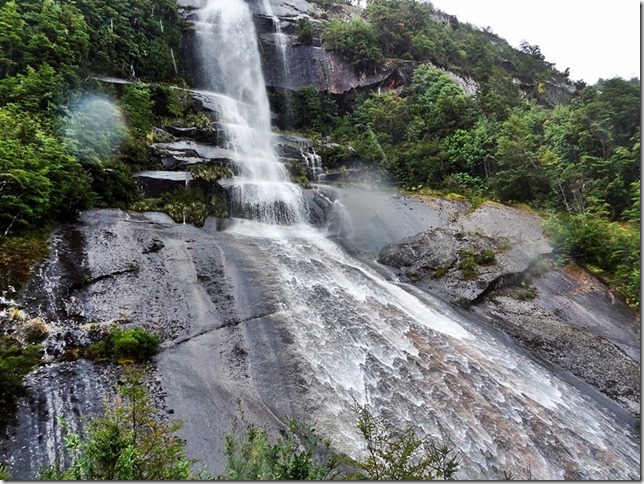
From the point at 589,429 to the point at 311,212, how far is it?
12.0 metres

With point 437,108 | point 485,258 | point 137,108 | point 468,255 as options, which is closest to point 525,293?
point 485,258

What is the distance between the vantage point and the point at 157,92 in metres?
19.2

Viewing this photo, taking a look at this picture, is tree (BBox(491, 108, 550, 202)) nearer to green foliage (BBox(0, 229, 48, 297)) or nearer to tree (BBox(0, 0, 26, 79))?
green foliage (BBox(0, 229, 48, 297))

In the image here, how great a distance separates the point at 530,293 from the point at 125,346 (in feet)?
36.8

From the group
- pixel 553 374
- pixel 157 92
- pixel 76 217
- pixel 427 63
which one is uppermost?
pixel 427 63

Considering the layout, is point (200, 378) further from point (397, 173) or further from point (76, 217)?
point (397, 173)

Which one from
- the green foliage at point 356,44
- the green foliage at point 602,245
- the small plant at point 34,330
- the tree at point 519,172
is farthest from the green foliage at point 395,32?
the small plant at point 34,330

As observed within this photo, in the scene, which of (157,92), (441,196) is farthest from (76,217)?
(441,196)

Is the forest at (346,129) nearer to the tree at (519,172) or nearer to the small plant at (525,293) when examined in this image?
the tree at (519,172)

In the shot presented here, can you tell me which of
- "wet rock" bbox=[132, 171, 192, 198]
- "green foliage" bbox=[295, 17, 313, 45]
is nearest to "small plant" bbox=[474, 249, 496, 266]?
"wet rock" bbox=[132, 171, 192, 198]

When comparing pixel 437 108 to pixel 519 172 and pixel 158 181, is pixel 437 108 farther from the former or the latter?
pixel 158 181

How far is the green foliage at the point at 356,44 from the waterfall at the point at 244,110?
557 cm

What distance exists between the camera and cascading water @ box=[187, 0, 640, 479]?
6742 mm

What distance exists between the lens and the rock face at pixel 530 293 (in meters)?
10.1
